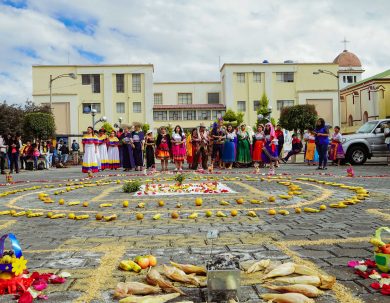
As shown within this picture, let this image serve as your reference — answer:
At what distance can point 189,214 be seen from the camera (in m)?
6.60

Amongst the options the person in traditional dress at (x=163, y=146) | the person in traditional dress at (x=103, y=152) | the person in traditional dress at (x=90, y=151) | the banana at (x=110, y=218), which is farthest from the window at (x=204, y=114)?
the banana at (x=110, y=218)

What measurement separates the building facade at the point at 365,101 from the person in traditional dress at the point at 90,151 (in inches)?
1930

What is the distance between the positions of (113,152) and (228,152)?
18.2 ft

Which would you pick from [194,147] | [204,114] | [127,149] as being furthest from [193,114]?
[194,147]

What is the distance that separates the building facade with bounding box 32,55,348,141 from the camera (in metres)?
59.9

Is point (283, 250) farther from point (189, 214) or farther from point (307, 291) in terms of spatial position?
point (189, 214)

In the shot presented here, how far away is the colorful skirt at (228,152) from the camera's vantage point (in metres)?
19.2

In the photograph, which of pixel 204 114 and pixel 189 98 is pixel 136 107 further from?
pixel 189 98

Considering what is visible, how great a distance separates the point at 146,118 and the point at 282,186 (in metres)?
51.2

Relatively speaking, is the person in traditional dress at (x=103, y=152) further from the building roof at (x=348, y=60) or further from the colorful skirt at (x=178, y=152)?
the building roof at (x=348, y=60)

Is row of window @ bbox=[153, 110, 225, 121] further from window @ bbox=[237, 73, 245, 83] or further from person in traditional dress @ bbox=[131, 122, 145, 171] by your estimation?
person in traditional dress @ bbox=[131, 122, 145, 171]

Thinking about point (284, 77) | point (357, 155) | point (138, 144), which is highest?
point (284, 77)

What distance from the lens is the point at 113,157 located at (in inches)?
827

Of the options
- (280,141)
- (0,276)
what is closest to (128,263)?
(0,276)
